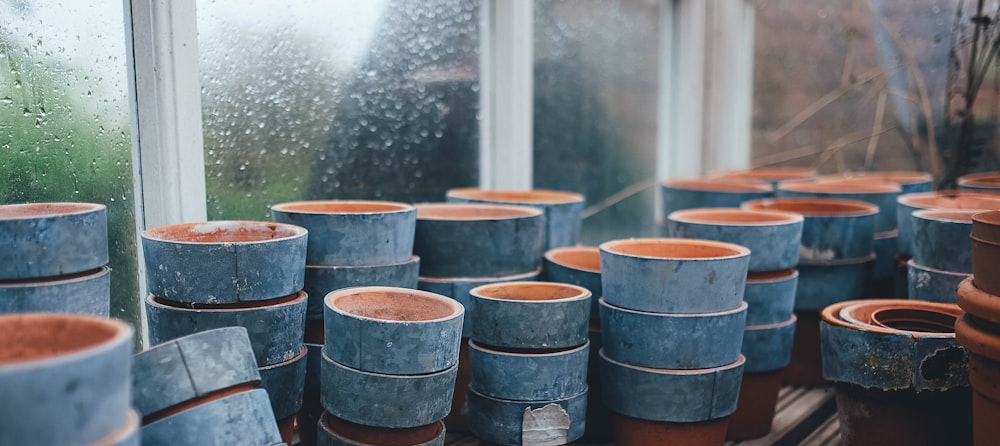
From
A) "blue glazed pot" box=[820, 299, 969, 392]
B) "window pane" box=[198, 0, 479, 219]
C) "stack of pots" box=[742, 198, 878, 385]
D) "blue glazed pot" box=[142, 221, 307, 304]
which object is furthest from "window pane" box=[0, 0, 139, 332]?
"stack of pots" box=[742, 198, 878, 385]

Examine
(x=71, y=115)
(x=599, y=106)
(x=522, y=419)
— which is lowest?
(x=522, y=419)

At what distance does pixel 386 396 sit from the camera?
1.90 m

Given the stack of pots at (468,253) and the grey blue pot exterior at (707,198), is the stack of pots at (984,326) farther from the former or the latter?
the grey blue pot exterior at (707,198)

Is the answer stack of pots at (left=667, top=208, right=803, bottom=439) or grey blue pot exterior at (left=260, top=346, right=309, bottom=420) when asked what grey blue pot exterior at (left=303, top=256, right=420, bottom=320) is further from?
stack of pots at (left=667, top=208, right=803, bottom=439)

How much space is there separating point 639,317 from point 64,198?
1578 millimetres

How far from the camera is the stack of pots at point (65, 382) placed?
1130 mm

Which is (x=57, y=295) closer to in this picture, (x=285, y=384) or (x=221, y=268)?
(x=221, y=268)

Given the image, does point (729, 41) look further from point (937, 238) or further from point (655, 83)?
point (937, 238)

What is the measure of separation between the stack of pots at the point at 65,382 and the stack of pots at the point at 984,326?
1.73 metres

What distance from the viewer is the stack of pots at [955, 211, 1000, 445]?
1854 millimetres

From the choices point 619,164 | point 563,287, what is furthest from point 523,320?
point 619,164

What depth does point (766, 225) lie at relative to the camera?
2.65m

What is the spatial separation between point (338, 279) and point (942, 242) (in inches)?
71.3

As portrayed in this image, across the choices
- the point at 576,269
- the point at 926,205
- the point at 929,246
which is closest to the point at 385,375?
the point at 576,269
